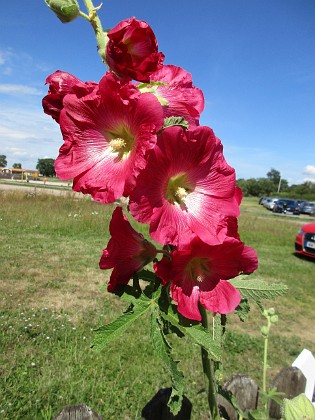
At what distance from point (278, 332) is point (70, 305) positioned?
3.05 m

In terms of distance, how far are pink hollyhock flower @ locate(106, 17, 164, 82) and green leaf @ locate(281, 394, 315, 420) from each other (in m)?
0.90

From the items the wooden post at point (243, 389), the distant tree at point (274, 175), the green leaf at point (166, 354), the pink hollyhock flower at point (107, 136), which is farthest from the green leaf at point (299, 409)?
the distant tree at point (274, 175)

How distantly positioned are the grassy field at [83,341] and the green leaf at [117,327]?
8.53ft

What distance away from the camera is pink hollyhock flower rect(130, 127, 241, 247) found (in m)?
0.77

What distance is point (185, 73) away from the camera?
989 mm

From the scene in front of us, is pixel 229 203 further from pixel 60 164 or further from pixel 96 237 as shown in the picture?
pixel 96 237

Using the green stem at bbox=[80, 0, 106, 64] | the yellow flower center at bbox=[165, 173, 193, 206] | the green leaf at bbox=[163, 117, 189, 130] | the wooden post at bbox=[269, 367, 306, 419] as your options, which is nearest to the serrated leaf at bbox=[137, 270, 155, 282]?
the yellow flower center at bbox=[165, 173, 193, 206]

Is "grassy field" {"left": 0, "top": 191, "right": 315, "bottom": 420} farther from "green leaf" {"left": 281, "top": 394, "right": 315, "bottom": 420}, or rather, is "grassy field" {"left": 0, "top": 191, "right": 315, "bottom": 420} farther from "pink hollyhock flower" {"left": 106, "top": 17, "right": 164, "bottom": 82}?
"pink hollyhock flower" {"left": 106, "top": 17, "right": 164, "bottom": 82}

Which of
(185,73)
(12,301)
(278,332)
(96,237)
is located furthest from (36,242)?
(185,73)

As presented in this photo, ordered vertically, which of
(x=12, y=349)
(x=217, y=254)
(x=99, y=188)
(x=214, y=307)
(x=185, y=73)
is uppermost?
(x=185, y=73)

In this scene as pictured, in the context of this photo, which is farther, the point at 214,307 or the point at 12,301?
the point at 12,301

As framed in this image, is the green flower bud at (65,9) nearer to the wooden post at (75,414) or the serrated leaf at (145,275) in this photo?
the serrated leaf at (145,275)

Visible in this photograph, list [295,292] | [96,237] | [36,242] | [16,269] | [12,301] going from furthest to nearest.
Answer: [96,237]
[36,242]
[295,292]
[16,269]
[12,301]

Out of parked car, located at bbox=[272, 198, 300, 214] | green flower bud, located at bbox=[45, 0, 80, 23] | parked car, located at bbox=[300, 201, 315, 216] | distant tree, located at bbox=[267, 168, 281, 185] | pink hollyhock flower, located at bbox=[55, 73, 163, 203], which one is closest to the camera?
pink hollyhock flower, located at bbox=[55, 73, 163, 203]
